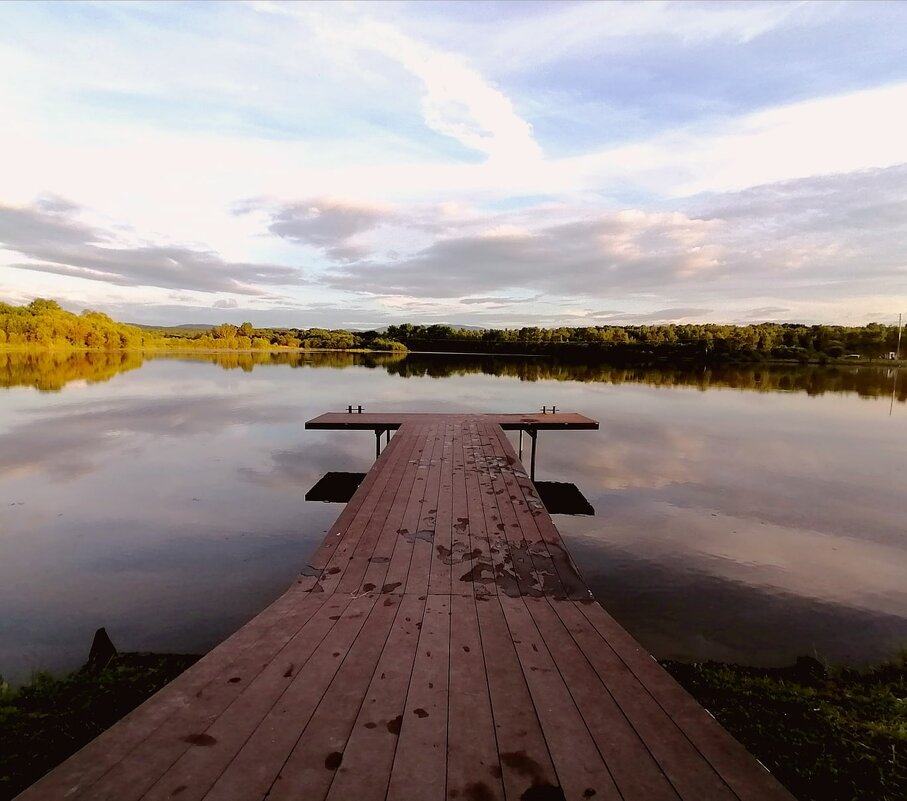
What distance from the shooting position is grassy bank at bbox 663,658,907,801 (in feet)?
12.2

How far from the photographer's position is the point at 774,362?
75.6m

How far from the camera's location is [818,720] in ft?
14.6

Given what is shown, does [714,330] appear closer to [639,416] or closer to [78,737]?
[639,416]

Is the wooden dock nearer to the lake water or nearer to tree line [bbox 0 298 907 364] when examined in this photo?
the lake water

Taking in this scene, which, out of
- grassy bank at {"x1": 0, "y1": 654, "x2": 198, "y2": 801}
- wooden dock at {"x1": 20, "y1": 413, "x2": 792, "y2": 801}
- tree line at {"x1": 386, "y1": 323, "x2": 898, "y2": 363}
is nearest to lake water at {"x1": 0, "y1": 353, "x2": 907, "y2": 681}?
grassy bank at {"x1": 0, "y1": 654, "x2": 198, "y2": 801}

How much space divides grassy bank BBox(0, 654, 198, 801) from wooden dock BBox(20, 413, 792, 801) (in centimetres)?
184

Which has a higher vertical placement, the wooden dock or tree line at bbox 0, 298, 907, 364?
tree line at bbox 0, 298, 907, 364

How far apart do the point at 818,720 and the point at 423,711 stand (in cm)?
401

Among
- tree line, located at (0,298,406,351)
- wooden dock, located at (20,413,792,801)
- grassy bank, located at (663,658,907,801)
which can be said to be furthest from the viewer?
tree line, located at (0,298,406,351)

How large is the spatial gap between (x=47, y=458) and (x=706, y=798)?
18130 mm

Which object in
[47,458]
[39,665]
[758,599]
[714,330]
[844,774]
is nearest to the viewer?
[844,774]

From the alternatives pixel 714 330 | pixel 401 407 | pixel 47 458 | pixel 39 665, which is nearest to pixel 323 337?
pixel 714 330

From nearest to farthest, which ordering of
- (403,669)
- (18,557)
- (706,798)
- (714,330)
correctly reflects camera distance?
(706,798)
(403,669)
(18,557)
(714,330)

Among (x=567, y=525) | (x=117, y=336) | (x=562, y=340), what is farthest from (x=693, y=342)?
(x=117, y=336)
